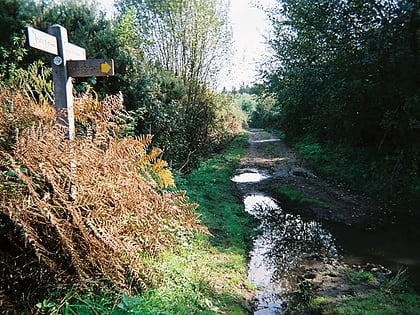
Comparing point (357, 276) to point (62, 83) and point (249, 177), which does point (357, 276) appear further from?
point (249, 177)

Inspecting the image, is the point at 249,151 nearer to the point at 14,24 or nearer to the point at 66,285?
the point at 14,24

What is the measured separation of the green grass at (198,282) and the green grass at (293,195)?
1859 mm

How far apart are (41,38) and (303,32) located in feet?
36.3

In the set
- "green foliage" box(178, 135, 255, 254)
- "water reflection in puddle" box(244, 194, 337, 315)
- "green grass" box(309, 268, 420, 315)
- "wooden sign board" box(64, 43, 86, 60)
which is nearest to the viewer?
"wooden sign board" box(64, 43, 86, 60)

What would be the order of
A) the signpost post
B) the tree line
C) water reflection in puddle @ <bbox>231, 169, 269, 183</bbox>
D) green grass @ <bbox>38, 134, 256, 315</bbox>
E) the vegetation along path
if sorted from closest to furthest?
green grass @ <bbox>38, 134, 256, 315</bbox>, the signpost post, the vegetation along path, the tree line, water reflection in puddle @ <bbox>231, 169, 269, 183</bbox>

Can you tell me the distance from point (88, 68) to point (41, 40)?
53 cm

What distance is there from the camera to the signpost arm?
134 inches

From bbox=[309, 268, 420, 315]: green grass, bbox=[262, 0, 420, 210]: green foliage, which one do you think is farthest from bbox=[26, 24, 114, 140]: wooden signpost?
bbox=[262, 0, 420, 210]: green foliage

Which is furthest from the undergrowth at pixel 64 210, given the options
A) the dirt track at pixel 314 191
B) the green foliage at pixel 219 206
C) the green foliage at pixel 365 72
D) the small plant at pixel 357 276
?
the green foliage at pixel 365 72

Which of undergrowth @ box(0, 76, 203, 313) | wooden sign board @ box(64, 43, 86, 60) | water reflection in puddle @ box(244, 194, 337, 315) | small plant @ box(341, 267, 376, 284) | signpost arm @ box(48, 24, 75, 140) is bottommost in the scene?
water reflection in puddle @ box(244, 194, 337, 315)

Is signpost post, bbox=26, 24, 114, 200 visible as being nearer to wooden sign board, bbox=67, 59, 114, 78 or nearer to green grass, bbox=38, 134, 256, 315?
wooden sign board, bbox=67, 59, 114, 78

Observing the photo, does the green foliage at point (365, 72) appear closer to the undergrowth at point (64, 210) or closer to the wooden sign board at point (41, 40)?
the undergrowth at point (64, 210)

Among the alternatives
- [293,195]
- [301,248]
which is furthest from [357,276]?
[293,195]

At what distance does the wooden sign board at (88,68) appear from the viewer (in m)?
A: 3.50
